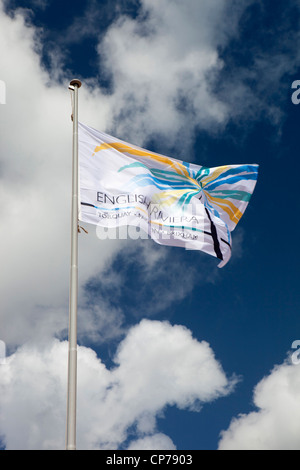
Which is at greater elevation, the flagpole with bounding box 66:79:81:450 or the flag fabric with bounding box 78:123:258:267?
the flag fabric with bounding box 78:123:258:267

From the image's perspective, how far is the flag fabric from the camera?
24.9 m

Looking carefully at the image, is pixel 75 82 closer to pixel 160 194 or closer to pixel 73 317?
pixel 160 194

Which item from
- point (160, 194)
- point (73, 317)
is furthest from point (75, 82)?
point (73, 317)

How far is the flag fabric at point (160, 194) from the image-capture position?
81.6 feet

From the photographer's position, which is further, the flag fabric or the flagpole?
the flag fabric

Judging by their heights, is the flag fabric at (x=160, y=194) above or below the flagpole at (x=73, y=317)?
above

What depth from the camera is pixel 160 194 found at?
2806 centimetres

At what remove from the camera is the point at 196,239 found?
27.0 m

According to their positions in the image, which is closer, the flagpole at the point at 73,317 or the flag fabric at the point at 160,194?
the flagpole at the point at 73,317

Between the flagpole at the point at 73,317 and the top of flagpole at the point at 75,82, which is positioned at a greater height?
the top of flagpole at the point at 75,82

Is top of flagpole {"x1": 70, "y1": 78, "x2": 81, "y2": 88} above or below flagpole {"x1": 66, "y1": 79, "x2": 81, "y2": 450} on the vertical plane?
above

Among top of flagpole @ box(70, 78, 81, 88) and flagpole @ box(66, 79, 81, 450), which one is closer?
flagpole @ box(66, 79, 81, 450)
